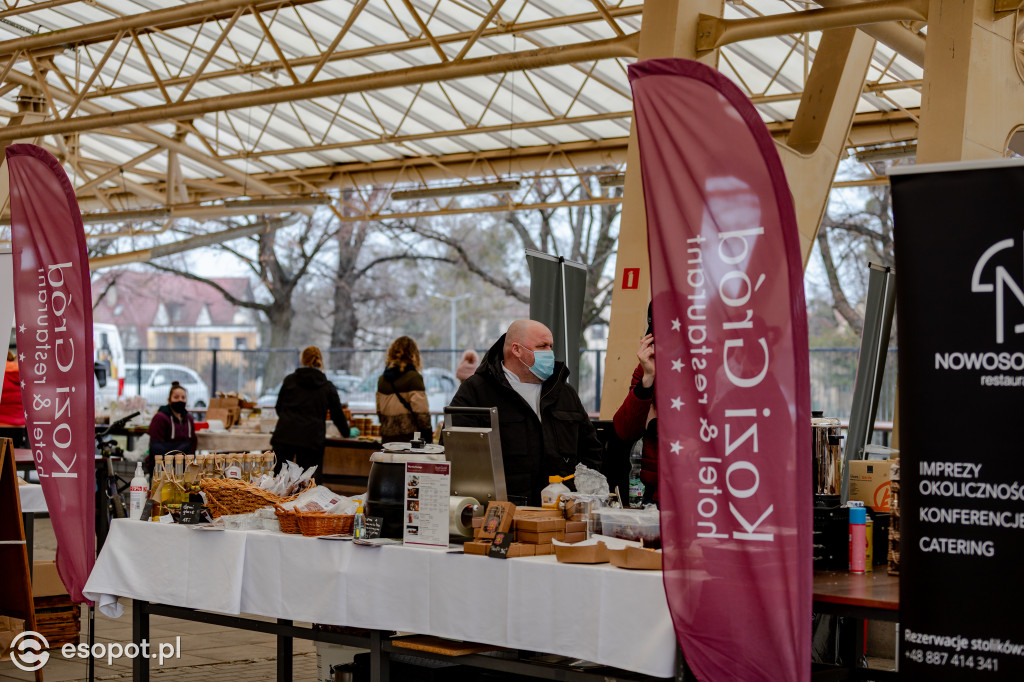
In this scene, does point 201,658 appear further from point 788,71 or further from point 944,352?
point 788,71

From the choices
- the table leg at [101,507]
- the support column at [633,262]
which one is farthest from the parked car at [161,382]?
the support column at [633,262]

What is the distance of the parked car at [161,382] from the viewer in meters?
23.1

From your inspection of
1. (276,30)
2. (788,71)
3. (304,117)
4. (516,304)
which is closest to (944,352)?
(788,71)

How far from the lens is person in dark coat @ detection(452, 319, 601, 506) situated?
199 inches

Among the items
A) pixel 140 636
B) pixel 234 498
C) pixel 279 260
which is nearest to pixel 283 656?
pixel 140 636

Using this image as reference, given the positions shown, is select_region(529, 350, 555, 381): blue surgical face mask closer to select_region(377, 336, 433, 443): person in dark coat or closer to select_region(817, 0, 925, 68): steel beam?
select_region(817, 0, 925, 68): steel beam

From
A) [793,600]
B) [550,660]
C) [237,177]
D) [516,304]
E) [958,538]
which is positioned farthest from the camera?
[516,304]

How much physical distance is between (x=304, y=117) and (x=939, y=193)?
13596 mm

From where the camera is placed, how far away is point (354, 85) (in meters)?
10.1

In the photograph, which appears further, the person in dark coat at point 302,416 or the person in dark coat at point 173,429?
the person in dark coat at point 173,429

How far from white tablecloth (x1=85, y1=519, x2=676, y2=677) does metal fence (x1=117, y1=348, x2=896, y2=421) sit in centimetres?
1186

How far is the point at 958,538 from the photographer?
3029 mm

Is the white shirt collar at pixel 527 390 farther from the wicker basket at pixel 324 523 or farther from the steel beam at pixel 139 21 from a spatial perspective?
the steel beam at pixel 139 21

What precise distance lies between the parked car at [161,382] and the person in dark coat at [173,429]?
1232 centimetres
